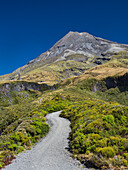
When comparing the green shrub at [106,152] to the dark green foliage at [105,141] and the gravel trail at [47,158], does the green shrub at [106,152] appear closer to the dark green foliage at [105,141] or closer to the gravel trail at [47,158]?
the dark green foliage at [105,141]

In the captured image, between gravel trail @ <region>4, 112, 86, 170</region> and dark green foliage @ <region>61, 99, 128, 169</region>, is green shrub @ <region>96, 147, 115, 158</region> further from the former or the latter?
gravel trail @ <region>4, 112, 86, 170</region>

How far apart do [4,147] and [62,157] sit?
6.80 meters

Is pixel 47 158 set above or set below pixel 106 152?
below

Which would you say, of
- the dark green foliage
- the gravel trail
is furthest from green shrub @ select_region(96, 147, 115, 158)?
the gravel trail

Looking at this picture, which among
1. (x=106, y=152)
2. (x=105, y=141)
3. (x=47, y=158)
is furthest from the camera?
(x=47, y=158)

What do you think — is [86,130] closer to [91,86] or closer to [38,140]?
[38,140]

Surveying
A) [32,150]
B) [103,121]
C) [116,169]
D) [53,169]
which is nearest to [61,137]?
[32,150]

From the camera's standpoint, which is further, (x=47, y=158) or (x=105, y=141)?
(x=47, y=158)

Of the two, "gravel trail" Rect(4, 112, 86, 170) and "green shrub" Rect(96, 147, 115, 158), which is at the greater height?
"green shrub" Rect(96, 147, 115, 158)

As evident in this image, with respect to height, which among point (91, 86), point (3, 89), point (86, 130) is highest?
point (3, 89)

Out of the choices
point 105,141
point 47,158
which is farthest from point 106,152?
point 47,158

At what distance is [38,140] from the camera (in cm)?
1981

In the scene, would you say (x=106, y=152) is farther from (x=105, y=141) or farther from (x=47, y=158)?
(x=47, y=158)

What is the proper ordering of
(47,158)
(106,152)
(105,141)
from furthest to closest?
(47,158) → (105,141) → (106,152)
